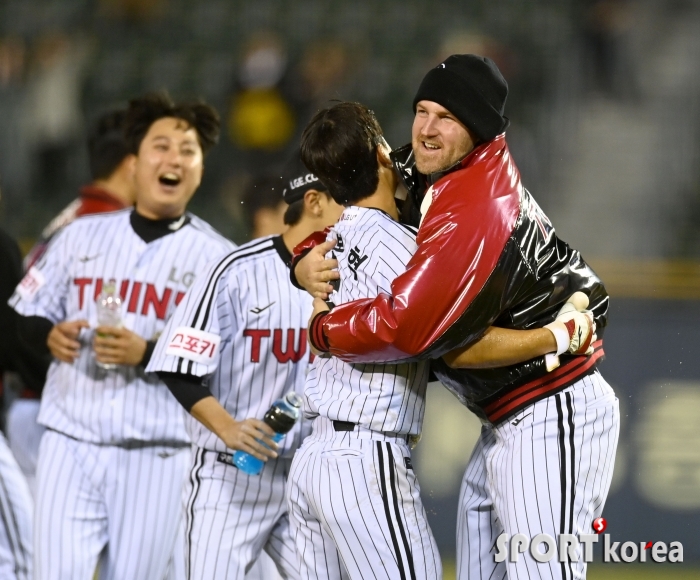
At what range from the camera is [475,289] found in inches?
112

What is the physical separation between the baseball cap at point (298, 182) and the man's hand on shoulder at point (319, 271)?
0.55m

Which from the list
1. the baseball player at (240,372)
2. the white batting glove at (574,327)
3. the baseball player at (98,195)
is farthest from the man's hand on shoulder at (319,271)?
the baseball player at (98,195)

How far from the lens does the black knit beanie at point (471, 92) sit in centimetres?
292

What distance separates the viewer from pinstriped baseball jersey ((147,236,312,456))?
3844 mm

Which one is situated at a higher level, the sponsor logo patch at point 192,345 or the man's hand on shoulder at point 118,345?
the man's hand on shoulder at point 118,345

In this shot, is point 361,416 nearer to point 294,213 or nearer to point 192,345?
point 192,345

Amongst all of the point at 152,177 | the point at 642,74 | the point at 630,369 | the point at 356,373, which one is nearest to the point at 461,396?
the point at 356,373

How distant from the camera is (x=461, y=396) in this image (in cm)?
321

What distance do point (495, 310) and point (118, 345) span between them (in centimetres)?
184

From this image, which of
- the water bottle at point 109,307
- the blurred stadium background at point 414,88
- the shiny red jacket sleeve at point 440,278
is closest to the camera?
the shiny red jacket sleeve at point 440,278

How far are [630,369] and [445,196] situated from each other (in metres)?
3.85

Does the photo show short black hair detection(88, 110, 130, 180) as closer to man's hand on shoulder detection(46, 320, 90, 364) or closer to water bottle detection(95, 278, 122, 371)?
water bottle detection(95, 278, 122, 371)

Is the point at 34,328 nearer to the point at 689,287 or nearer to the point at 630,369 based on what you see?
the point at 630,369

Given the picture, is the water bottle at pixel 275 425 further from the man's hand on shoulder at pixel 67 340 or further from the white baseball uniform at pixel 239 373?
the man's hand on shoulder at pixel 67 340
